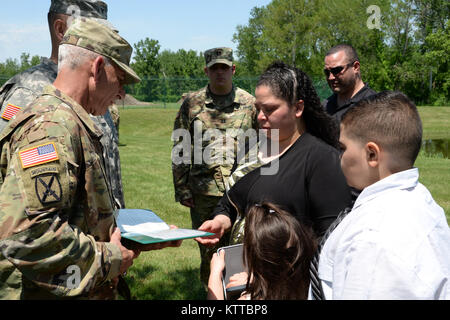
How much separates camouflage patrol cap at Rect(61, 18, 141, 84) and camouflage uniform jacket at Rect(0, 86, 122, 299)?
0.28 metres

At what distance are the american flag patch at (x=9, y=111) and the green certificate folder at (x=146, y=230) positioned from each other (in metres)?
1.02

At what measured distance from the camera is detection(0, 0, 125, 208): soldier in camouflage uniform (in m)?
2.79

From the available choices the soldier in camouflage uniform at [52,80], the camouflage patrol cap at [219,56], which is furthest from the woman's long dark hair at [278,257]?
the camouflage patrol cap at [219,56]

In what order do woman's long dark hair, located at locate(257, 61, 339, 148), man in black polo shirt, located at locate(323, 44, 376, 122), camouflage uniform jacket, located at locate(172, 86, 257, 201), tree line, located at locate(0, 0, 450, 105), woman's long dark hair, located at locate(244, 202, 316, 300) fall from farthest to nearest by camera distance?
1. tree line, located at locate(0, 0, 450, 105)
2. man in black polo shirt, located at locate(323, 44, 376, 122)
3. camouflage uniform jacket, located at locate(172, 86, 257, 201)
4. woman's long dark hair, located at locate(257, 61, 339, 148)
5. woman's long dark hair, located at locate(244, 202, 316, 300)

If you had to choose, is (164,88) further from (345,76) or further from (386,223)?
(386,223)

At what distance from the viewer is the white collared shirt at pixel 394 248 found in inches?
51.3

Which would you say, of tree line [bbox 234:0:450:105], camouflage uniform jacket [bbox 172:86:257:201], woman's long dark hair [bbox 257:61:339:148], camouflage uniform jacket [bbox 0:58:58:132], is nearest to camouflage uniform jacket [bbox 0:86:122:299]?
camouflage uniform jacket [bbox 0:58:58:132]

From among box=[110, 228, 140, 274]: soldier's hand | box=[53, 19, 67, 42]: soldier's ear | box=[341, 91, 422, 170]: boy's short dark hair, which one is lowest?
box=[110, 228, 140, 274]: soldier's hand

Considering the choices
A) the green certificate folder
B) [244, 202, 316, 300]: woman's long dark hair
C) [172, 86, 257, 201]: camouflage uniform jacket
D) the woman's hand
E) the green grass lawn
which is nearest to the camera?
the green certificate folder

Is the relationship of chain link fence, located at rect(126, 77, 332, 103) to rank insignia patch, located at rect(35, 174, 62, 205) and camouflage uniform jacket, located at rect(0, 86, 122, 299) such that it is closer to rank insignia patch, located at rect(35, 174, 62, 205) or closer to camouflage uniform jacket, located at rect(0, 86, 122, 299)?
camouflage uniform jacket, located at rect(0, 86, 122, 299)

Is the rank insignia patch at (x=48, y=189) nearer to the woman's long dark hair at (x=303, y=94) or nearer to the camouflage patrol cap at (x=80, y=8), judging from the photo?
the woman's long dark hair at (x=303, y=94)

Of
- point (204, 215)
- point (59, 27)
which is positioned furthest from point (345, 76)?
point (59, 27)

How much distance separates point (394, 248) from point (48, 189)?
1.35 metres

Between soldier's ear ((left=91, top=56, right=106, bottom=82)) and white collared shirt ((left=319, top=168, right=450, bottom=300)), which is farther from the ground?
soldier's ear ((left=91, top=56, right=106, bottom=82))
